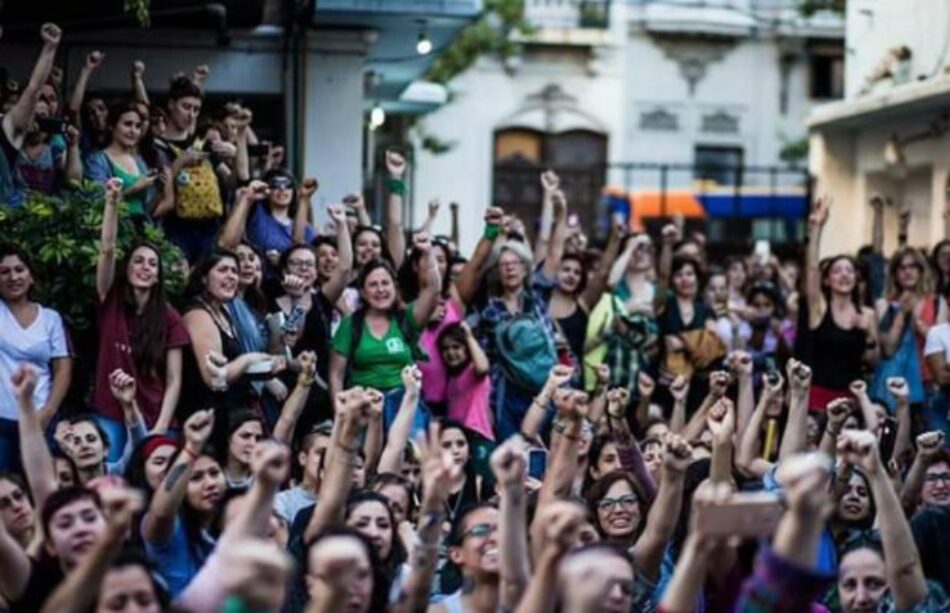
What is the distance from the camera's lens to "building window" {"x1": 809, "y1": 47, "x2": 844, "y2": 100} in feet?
123

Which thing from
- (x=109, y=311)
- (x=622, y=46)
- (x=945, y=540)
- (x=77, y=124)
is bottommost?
(x=945, y=540)

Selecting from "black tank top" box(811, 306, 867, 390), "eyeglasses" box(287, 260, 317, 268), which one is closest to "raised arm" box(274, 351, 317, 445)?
"eyeglasses" box(287, 260, 317, 268)

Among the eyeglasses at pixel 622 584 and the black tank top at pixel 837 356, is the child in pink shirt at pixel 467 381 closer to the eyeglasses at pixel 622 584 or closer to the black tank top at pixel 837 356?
the black tank top at pixel 837 356

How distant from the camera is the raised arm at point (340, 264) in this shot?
12.2 m

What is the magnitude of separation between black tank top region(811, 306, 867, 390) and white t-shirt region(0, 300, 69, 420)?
510 cm

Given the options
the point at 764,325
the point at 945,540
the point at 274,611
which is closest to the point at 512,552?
the point at 274,611

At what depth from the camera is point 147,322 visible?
35.1ft

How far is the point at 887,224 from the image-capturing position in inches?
851

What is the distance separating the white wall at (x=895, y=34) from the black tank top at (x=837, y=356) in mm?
6459

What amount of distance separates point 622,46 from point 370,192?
1699 centimetres

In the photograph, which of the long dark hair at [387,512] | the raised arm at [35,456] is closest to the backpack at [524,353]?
the long dark hair at [387,512]

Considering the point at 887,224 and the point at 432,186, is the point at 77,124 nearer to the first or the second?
the point at 887,224

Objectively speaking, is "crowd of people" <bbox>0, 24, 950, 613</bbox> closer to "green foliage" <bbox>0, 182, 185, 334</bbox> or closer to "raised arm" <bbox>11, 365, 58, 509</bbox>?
"raised arm" <bbox>11, 365, 58, 509</bbox>

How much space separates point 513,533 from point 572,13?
30497mm
